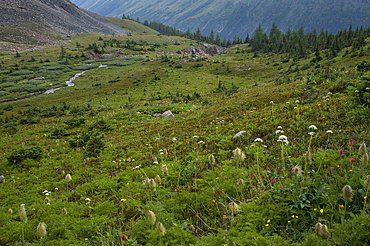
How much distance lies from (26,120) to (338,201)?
32.9 metres

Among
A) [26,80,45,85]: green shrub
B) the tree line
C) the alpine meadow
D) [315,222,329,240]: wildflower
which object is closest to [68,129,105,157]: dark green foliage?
the alpine meadow

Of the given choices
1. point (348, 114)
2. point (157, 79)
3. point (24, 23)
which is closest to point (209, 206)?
point (348, 114)

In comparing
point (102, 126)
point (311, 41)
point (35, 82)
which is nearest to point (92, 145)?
point (102, 126)

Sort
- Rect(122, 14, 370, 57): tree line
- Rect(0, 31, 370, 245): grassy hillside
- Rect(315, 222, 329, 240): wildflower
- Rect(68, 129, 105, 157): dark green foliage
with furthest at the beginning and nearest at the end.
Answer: Rect(122, 14, 370, 57): tree line → Rect(68, 129, 105, 157): dark green foliage → Rect(0, 31, 370, 245): grassy hillside → Rect(315, 222, 329, 240): wildflower

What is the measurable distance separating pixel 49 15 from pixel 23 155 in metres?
197

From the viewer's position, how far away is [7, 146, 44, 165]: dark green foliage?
10.5 m

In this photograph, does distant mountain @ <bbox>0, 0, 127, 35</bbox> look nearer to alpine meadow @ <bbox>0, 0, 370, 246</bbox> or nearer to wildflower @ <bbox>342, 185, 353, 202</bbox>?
alpine meadow @ <bbox>0, 0, 370, 246</bbox>

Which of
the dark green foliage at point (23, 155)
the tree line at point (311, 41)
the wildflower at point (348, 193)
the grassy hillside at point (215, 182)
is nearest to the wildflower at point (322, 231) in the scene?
the grassy hillside at point (215, 182)

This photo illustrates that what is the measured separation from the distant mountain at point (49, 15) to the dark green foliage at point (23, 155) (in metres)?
168

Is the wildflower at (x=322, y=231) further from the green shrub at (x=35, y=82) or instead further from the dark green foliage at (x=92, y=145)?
the green shrub at (x=35, y=82)

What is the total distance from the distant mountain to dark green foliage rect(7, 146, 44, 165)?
167928 mm

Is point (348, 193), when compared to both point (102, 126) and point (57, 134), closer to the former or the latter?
point (102, 126)

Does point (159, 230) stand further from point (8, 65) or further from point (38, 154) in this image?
point (8, 65)

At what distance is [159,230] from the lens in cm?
258
